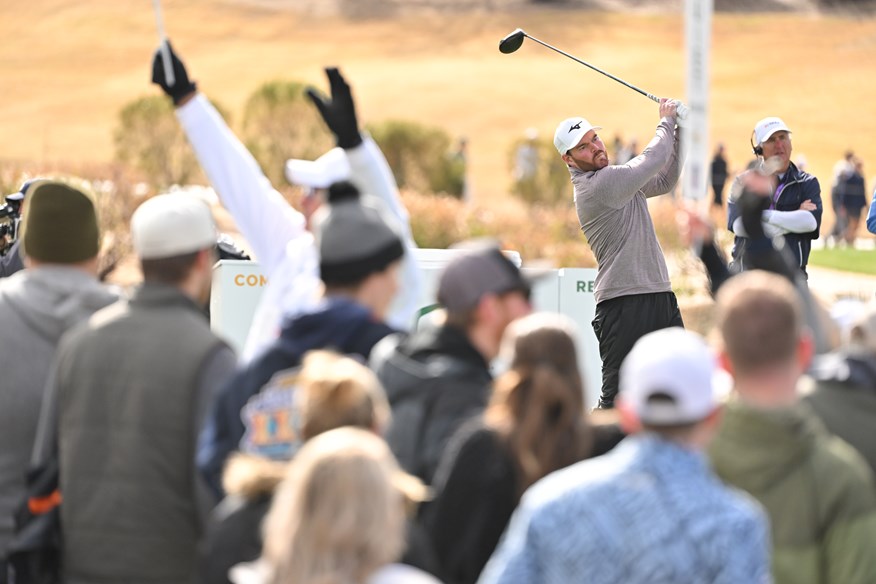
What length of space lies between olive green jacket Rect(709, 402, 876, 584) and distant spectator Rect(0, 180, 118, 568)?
261cm

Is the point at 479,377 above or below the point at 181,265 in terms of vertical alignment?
below

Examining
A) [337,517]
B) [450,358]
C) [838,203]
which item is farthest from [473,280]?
[838,203]

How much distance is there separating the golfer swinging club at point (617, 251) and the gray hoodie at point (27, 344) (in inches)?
165

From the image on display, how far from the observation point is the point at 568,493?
3.96 metres

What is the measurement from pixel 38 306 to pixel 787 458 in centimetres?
286

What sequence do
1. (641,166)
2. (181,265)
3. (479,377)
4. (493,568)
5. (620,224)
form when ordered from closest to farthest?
(493,568) → (479,377) → (181,265) → (641,166) → (620,224)

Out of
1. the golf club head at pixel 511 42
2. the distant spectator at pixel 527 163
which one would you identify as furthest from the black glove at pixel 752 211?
the distant spectator at pixel 527 163

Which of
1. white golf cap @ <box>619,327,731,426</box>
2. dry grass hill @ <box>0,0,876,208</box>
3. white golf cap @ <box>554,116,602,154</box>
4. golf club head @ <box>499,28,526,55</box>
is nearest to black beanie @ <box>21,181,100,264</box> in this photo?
white golf cap @ <box>619,327,731,426</box>

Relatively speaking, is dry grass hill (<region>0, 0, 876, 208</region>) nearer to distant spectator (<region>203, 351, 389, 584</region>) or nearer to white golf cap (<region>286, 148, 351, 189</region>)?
white golf cap (<region>286, 148, 351, 189</region>)

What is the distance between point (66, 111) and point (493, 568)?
6568cm

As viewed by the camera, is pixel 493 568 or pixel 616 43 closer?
pixel 493 568

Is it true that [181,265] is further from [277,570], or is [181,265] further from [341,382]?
[277,570]

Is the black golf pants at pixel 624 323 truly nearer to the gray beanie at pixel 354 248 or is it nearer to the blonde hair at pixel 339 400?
the gray beanie at pixel 354 248

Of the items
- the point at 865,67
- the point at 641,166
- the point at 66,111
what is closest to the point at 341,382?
the point at 641,166
